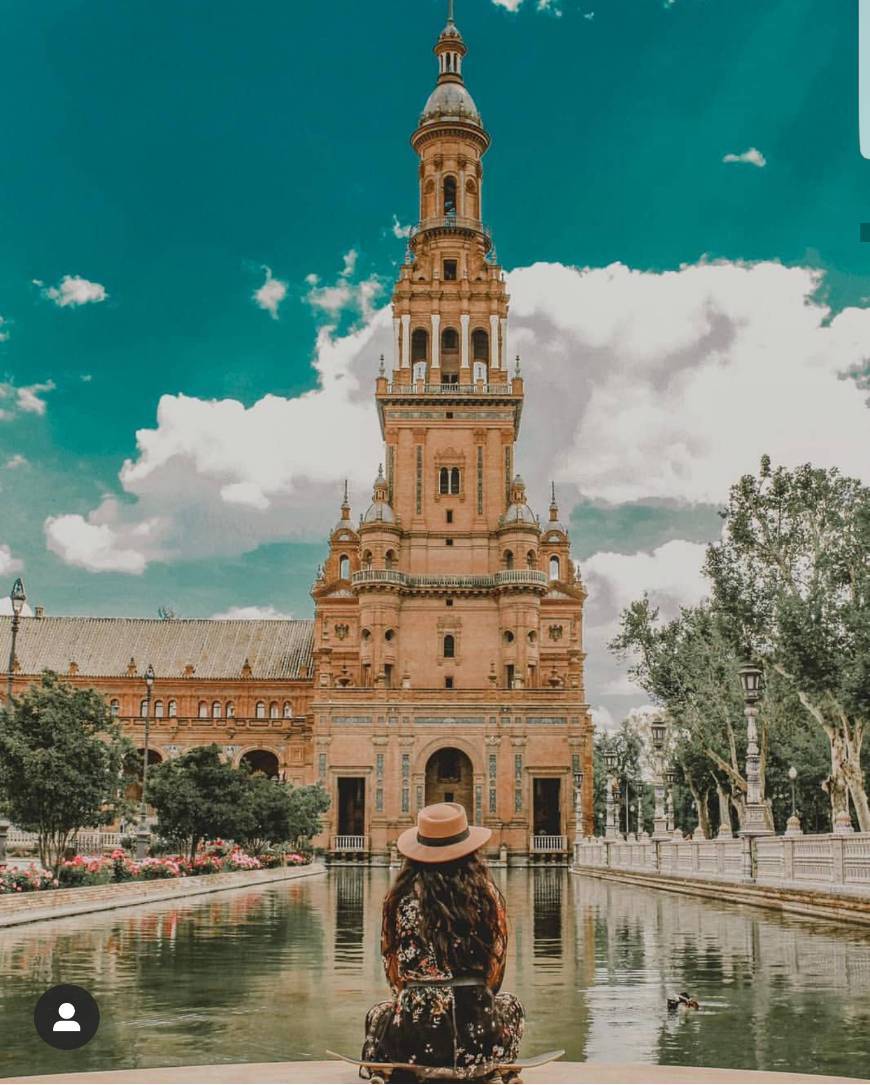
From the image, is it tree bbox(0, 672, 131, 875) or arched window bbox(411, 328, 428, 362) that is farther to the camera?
arched window bbox(411, 328, 428, 362)

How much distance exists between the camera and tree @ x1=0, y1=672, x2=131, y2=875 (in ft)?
74.2

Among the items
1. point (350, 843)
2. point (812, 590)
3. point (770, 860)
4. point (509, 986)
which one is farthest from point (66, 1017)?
point (350, 843)

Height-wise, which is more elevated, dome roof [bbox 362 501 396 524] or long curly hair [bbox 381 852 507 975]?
dome roof [bbox 362 501 396 524]

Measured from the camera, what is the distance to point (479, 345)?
218 feet

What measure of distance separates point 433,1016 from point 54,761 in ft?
61.7

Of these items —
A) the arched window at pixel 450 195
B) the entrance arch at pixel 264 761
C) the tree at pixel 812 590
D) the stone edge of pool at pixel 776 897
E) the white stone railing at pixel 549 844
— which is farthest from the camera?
the entrance arch at pixel 264 761

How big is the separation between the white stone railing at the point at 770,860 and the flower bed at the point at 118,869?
11.2 m

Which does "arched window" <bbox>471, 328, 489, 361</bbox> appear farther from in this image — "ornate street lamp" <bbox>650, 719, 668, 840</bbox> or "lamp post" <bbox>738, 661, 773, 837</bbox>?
"lamp post" <bbox>738, 661, 773, 837</bbox>

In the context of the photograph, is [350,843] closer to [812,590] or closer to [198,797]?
[198,797]

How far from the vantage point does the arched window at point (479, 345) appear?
66062 mm

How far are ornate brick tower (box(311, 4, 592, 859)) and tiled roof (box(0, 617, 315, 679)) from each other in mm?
11513

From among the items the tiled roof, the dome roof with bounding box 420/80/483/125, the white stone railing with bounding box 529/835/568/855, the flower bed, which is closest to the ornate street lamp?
the flower bed

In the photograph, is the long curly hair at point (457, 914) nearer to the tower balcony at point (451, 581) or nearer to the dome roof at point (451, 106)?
the tower balcony at point (451, 581)

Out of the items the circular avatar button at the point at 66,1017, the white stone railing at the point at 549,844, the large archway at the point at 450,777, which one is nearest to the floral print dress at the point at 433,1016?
the circular avatar button at the point at 66,1017
